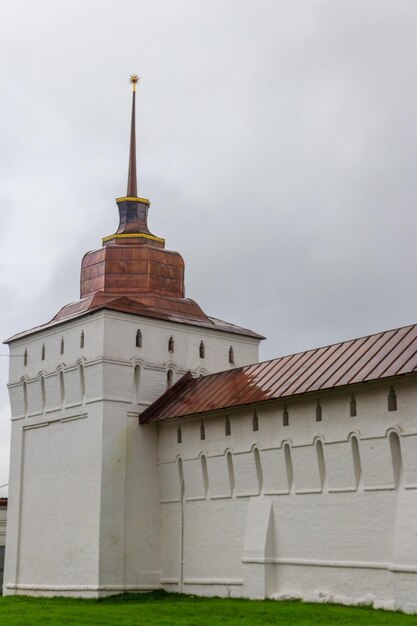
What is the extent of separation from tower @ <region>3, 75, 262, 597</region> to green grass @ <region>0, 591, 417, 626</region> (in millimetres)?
2363

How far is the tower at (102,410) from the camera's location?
31.3 meters

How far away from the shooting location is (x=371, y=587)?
24.3 meters

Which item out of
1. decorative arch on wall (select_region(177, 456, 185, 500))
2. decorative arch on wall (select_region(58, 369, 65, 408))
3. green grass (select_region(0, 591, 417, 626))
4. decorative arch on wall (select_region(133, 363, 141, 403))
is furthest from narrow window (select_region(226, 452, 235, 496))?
decorative arch on wall (select_region(58, 369, 65, 408))

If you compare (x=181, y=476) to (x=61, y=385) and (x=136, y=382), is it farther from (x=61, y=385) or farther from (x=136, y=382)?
(x=61, y=385)

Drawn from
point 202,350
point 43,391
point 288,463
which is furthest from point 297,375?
point 43,391

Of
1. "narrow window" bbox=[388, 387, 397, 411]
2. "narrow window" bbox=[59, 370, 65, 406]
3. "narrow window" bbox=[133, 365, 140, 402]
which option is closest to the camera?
"narrow window" bbox=[388, 387, 397, 411]

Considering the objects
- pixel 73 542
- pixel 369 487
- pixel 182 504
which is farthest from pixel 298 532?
pixel 73 542

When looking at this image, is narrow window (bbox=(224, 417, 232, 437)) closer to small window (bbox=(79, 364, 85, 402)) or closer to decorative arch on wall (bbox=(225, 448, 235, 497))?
decorative arch on wall (bbox=(225, 448, 235, 497))

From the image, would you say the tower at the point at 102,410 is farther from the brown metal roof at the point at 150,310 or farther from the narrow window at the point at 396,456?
the narrow window at the point at 396,456

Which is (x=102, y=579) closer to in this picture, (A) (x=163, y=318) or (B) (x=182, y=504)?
(B) (x=182, y=504)

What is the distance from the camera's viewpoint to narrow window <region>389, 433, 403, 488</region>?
24.3 meters

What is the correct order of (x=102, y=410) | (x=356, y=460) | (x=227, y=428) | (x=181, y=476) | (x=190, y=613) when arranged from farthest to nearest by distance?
(x=102, y=410) < (x=181, y=476) < (x=227, y=428) < (x=356, y=460) < (x=190, y=613)

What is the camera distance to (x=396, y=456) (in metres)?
24.4

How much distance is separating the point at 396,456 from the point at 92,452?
11054mm
